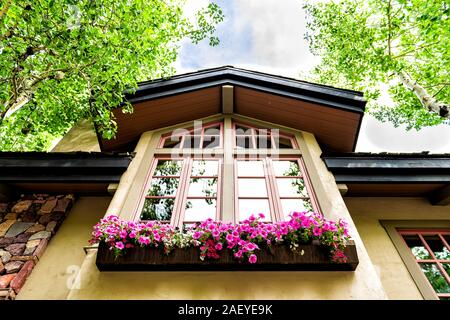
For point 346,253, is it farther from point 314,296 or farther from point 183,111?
point 183,111

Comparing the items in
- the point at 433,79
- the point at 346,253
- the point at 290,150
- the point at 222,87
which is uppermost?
the point at 433,79

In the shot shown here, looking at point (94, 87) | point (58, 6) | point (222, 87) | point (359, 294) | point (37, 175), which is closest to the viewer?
point (359, 294)

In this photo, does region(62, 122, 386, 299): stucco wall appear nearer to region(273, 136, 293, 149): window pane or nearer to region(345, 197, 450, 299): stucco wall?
region(345, 197, 450, 299): stucco wall

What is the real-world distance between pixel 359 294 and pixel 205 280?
64.6 inches

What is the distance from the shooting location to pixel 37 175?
4066 mm

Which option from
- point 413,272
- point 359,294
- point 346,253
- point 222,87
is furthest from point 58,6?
point 413,272

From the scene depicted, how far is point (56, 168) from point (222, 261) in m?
3.06

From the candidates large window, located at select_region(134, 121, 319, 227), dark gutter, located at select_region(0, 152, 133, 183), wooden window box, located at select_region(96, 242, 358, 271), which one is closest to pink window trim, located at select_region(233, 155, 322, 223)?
large window, located at select_region(134, 121, 319, 227)

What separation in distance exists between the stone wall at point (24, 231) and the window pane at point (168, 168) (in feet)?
5.42

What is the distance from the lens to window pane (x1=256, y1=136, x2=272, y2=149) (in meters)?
5.02

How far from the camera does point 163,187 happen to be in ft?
13.3

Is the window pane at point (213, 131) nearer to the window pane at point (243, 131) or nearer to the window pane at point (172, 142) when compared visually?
the window pane at point (243, 131)

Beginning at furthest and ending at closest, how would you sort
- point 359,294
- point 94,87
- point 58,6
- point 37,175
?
point 94,87
point 58,6
point 37,175
point 359,294

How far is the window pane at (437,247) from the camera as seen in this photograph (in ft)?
12.7
